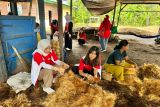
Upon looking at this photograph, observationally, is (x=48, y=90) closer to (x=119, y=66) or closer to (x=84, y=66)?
(x=84, y=66)

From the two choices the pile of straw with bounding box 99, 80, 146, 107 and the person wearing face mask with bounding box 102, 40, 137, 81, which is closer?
the pile of straw with bounding box 99, 80, 146, 107

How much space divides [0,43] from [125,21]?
1570 centimetres

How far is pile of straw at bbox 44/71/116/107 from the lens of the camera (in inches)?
96.5

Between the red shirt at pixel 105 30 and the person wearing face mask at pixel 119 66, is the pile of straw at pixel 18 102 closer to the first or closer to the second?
the person wearing face mask at pixel 119 66

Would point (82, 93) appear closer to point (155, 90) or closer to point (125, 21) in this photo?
point (155, 90)

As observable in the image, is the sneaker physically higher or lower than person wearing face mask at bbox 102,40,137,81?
lower

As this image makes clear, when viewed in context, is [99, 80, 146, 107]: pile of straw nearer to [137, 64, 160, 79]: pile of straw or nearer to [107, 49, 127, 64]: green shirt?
[107, 49, 127, 64]: green shirt

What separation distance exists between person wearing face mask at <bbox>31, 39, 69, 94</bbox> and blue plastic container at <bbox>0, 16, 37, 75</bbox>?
1.92 ft

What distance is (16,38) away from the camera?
10.0 feet

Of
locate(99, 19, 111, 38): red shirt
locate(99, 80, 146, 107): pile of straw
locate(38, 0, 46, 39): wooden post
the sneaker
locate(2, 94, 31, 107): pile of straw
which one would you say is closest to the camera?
locate(2, 94, 31, 107): pile of straw

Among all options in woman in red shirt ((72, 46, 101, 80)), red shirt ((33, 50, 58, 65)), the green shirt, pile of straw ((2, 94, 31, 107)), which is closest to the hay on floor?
the green shirt

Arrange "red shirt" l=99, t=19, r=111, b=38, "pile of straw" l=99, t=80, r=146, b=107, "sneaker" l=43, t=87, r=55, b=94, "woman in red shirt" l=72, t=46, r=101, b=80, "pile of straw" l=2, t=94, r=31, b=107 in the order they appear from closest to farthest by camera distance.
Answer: "pile of straw" l=2, t=94, r=31, b=107 < "pile of straw" l=99, t=80, r=146, b=107 < "sneaker" l=43, t=87, r=55, b=94 < "woman in red shirt" l=72, t=46, r=101, b=80 < "red shirt" l=99, t=19, r=111, b=38

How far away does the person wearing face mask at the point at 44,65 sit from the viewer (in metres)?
2.58

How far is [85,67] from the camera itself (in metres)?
2.97
